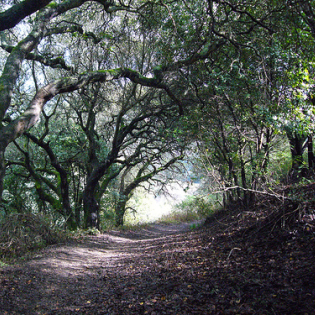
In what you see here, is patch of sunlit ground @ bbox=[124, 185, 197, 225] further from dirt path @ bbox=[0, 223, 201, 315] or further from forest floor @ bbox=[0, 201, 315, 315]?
forest floor @ bbox=[0, 201, 315, 315]

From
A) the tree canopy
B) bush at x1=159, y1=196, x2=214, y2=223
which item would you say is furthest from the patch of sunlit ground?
the tree canopy

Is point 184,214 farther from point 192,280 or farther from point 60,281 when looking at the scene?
point 192,280

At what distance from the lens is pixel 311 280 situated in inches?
106

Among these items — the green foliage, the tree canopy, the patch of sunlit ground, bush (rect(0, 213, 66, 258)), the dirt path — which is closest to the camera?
the dirt path

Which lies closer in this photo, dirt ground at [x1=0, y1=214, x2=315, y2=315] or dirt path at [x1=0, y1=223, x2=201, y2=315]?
A: dirt ground at [x1=0, y1=214, x2=315, y2=315]

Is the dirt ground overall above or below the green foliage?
above

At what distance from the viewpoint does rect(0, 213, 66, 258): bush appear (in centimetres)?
577

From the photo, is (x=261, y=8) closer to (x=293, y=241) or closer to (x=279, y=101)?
(x=279, y=101)

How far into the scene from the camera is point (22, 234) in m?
6.10

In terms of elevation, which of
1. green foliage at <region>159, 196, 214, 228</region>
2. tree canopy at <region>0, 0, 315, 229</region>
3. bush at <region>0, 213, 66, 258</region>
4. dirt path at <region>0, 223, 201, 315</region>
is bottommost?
green foliage at <region>159, 196, 214, 228</region>

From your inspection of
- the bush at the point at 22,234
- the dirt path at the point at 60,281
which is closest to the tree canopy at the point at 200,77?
the dirt path at the point at 60,281

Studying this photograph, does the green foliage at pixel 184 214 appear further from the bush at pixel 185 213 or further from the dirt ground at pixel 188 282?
the dirt ground at pixel 188 282

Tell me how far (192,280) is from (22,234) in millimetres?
4385

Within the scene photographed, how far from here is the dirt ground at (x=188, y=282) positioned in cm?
271
